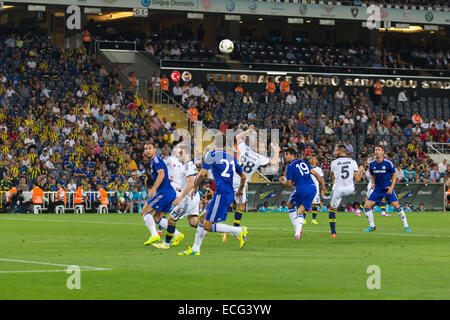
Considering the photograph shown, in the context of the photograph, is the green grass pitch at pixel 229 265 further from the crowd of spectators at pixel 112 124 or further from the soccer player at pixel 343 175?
the crowd of spectators at pixel 112 124

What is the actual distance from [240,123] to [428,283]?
33164 millimetres

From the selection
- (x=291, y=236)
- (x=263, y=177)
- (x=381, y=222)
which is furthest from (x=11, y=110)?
(x=291, y=236)

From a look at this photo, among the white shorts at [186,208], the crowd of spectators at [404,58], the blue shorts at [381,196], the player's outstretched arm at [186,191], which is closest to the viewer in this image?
the player's outstretched arm at [186,191]

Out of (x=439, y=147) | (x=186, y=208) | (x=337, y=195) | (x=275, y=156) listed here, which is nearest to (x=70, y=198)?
(x=275, y=156)

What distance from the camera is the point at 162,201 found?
60.2 feet

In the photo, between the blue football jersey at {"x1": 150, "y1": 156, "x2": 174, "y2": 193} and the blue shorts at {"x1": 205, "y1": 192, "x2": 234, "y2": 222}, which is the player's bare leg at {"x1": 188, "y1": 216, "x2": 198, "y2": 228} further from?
the blue shorts at {"x1": 205, "y1": 192, "x2": 234, "y2": 222}

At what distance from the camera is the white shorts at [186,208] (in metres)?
18.8

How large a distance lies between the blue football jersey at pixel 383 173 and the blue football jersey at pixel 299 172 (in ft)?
11.9

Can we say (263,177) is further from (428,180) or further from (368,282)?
(368,282)

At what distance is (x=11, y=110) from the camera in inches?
1612

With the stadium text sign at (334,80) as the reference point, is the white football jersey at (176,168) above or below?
below

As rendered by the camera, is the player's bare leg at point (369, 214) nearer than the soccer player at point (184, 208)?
No

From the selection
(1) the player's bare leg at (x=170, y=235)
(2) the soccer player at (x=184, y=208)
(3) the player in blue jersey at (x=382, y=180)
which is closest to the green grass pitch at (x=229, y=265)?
(1) the player's bare leg at (x=170, y=235)

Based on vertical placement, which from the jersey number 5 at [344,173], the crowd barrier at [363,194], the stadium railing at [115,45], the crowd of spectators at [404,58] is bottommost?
the crowd barrier at [363,194]
